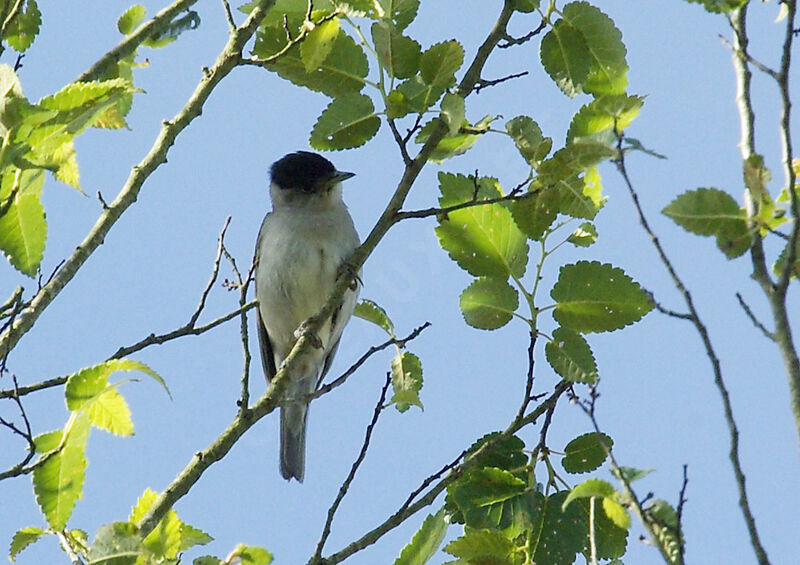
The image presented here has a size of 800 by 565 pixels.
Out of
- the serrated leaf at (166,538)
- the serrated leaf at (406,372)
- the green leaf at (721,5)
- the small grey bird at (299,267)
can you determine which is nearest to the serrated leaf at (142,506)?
the serrated leaf at (166,538)

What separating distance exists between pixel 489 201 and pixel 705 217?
1.16 m

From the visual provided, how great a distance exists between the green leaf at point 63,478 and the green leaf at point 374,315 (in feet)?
6.05

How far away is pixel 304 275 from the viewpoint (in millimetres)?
6465

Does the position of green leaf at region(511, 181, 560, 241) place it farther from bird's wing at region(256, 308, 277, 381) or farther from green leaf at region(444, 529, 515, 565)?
bird's wing at region(256, 308, 277, 381)

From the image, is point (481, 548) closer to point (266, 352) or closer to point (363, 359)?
point (363, 359)

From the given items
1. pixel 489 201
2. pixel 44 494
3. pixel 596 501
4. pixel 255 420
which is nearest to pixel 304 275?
pixel 255 420

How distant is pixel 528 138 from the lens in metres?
3.33

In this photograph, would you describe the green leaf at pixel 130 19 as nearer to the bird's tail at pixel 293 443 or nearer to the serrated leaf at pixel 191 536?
the serrated leaf at pixel 191 536

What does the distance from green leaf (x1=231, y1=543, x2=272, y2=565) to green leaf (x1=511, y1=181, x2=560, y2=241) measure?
126cm

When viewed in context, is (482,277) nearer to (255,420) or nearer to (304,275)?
(255,420)

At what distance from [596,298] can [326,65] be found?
1160 mm

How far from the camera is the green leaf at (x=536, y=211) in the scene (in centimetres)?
327

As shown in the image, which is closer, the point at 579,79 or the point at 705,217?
the point at 705,217

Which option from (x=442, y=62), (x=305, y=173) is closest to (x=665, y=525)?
(x=442, y=62)
